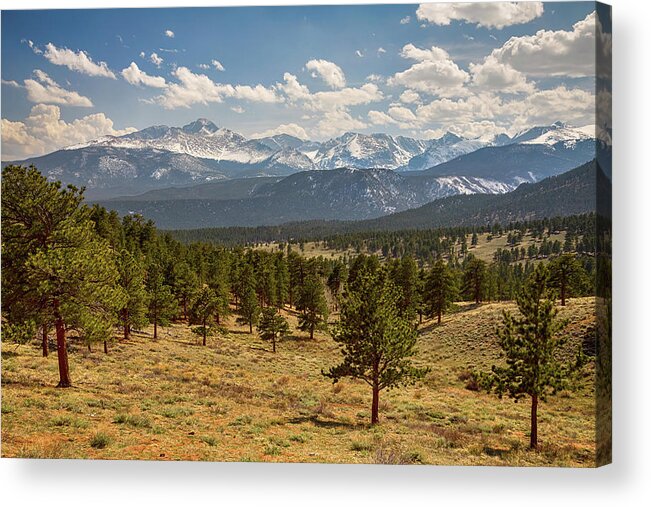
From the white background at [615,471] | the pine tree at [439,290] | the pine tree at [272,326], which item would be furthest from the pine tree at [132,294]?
the pine tree at [439,290]

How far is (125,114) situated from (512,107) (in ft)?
50.3

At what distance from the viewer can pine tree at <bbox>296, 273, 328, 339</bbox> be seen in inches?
1238

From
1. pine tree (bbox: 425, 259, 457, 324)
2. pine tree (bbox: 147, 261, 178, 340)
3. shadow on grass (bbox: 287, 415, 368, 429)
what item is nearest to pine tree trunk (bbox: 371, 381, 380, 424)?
shadow on grass (bbox: 287, 415, 368, 429)

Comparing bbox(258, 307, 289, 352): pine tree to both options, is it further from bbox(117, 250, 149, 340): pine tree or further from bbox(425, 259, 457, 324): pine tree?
bbox(425, 259, 457, 324): pine tree

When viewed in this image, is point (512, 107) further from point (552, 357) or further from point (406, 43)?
point (552, 357)

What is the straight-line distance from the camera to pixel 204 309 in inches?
1495

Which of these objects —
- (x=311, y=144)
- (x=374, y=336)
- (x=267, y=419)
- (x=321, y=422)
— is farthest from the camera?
(x=311, y=144)

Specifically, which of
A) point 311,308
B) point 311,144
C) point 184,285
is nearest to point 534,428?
point 311,144

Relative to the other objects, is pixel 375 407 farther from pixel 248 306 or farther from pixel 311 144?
pixel 248 306

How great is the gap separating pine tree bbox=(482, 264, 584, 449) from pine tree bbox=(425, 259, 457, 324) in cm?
2174

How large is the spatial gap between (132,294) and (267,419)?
42.5 ft

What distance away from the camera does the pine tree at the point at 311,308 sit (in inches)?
1238

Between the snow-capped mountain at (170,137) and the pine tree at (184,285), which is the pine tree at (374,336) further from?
the pine tree at (184,285)

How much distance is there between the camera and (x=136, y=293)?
87.4 feet
